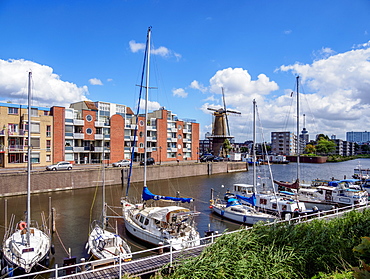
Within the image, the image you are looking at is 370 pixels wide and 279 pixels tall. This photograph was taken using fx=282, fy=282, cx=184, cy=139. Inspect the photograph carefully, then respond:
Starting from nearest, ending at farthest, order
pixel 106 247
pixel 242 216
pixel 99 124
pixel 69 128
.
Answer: pixel 106 247 < pixel 242 216 < pixel 69 128 < pixel 99 124

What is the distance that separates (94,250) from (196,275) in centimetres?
1116

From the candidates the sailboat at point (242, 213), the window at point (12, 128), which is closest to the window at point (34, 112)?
the window at point (12, 128)

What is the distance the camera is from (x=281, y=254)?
10.5 metres

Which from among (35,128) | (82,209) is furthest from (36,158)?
(82,209)

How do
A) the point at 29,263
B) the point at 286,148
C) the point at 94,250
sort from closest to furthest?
the point at 29,263
the point at 94,250
the point at 286,148

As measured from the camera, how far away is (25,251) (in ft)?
55.1

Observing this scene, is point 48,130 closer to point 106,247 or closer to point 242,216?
point 242,216

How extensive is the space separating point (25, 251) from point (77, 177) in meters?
31.5

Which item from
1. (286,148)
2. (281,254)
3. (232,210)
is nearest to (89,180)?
(232,210)

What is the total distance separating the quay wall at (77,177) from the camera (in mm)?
40000

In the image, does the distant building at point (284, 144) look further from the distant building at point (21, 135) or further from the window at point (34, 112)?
the window at point (34, 112)

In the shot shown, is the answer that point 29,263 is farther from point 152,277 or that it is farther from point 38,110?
point 38,110

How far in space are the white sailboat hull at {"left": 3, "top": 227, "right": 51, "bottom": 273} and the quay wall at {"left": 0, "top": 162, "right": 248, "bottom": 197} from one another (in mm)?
24508

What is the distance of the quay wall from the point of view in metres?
40.0
